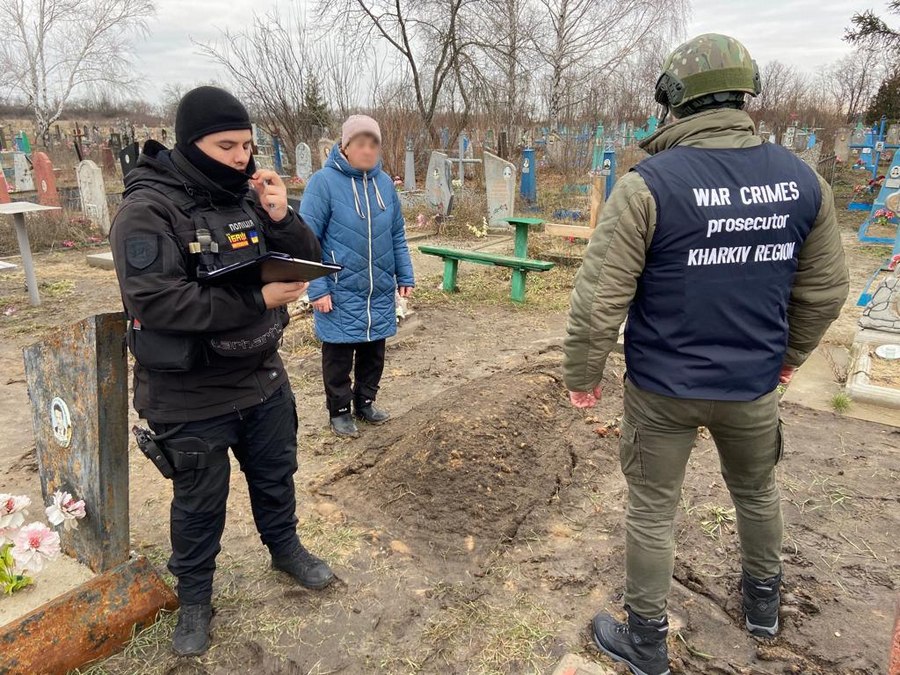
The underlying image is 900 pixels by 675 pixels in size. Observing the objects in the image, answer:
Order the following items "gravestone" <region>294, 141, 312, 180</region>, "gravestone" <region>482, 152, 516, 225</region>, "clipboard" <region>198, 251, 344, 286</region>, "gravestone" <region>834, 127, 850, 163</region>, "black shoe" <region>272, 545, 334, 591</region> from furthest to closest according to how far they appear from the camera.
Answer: "gravestone" <region>834, 127, 850, 163</region>
"gravestone" <region>294, 141, 312, 180</region>
"gravestone" <region>482, 152, 516, 225</region>
"black shoe" <region>272, 545, 334, 591</region>
"clipboard" <region>198, 251, 344, 286</region>

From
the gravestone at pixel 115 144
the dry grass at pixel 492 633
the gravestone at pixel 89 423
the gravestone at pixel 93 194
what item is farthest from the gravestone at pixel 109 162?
the dry grass at pixel 492 633

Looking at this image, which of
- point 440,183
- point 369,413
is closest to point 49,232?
point 440,183

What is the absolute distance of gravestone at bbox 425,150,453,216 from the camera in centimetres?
1122

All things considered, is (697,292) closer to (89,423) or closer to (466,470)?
(466,470)

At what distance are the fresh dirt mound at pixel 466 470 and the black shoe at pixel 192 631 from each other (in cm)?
92

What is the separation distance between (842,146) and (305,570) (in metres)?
24.0

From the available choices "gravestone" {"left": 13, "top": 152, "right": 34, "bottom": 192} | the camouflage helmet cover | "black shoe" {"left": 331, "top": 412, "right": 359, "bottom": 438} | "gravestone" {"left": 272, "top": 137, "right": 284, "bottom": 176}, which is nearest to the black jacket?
the camouflage helmet cover

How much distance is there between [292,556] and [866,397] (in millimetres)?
3742

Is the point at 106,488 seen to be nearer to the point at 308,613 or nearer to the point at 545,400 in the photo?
the point at 308,613

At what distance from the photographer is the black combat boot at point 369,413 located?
3854 mm

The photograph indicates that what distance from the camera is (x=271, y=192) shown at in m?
2.01

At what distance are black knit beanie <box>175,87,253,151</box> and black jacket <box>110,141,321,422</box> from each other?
0.08 metres

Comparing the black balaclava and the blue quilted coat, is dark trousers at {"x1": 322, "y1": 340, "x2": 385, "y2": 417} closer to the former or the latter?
the blue quilted coat

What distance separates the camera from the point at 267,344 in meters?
2.01
